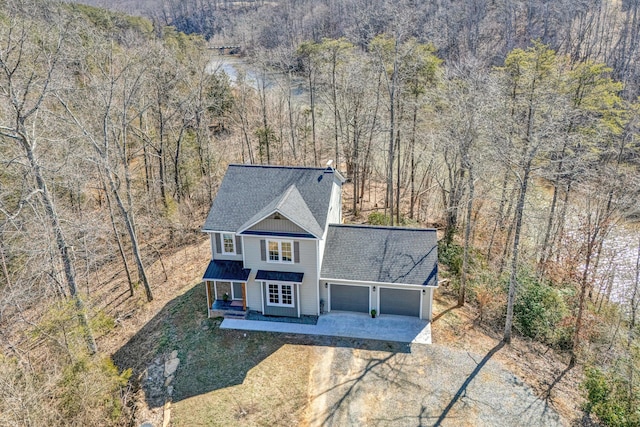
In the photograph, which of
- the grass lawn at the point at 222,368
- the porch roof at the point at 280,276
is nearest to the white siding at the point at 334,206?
the porch roof at the point at 280,276

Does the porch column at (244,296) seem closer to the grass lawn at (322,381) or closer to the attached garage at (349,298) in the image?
the grass lawn at (322,381)

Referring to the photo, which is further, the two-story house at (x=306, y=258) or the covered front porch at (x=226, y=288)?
the covered front porch at (x=226, y=288)

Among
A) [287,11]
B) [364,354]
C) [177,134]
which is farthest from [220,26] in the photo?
[364,354]

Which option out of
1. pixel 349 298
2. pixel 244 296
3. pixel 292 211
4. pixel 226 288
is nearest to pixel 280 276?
pixel 244 296

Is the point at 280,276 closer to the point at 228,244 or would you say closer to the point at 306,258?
the point at 306,258

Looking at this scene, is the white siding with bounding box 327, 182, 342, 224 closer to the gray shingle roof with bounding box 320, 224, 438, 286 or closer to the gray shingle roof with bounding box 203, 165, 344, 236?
the gray shingle roof with bounding box 203, 165, 344, 236

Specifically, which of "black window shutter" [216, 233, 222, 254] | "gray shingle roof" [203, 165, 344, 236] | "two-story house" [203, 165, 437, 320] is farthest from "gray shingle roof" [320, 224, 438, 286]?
"black window shutter" [216, 233, 222, 254]
